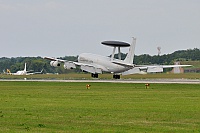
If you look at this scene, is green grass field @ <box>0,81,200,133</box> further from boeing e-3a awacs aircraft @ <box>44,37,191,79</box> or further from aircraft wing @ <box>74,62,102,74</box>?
aircraft wing @ <box>74,62,102,74</box>

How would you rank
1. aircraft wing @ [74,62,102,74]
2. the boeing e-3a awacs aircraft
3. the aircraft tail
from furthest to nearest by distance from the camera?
aircraft wing @ [74,62,102,74]
the aircraft tail
the boeing e-3a awacs aircraft

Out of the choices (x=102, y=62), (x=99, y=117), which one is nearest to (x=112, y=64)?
(x=102, y=62)

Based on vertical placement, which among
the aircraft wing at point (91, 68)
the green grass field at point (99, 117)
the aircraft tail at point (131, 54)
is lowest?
the green grass field at point (99, 117)

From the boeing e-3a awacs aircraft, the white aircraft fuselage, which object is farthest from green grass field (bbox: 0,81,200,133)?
the white aircraft fuselage

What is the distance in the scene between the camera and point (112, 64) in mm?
123000

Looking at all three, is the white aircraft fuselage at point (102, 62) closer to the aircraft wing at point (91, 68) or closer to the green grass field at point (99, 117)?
the aircraft wing at point (91, 68)

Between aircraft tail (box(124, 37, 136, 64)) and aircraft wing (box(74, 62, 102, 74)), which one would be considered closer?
aircraft tail (box(124, 37, 136, 64))

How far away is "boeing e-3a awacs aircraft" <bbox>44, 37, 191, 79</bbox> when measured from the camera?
118 m

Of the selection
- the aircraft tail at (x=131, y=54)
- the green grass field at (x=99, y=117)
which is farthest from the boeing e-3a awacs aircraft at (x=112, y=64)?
the green grass field at (x=99, y=117)

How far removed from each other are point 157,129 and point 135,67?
89362 millimetres

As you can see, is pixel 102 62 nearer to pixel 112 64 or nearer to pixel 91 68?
pixel 91 68

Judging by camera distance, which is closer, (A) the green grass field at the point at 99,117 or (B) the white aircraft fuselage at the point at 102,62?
(A) the green grass field at the point at 99,117

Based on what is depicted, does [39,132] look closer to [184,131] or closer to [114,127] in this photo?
[114,127]

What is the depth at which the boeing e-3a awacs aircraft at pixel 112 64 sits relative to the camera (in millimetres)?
118188
